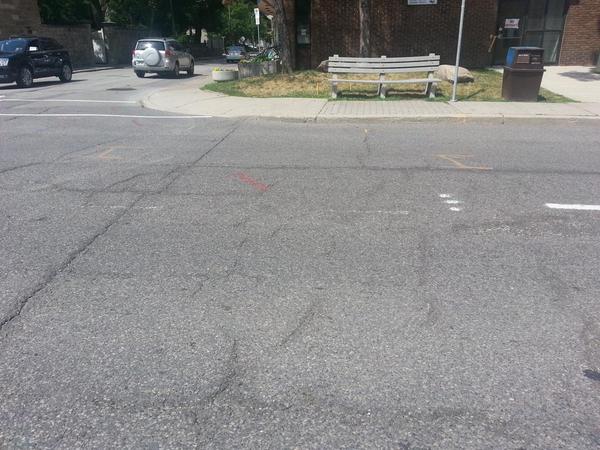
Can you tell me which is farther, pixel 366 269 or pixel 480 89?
pixel 480 89

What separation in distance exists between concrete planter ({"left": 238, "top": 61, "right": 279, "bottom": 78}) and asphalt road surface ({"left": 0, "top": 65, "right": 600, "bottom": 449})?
1279 cm

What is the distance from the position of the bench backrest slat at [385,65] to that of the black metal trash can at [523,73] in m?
1.87

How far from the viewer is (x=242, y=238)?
4.82 m

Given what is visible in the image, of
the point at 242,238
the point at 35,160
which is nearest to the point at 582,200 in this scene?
the point at 242,238

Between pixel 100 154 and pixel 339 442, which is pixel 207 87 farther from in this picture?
pixel 339 442

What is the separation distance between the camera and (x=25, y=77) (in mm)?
19828

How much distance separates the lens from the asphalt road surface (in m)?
2.56

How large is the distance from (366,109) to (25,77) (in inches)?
591

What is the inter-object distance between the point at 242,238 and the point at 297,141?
479 centimetres

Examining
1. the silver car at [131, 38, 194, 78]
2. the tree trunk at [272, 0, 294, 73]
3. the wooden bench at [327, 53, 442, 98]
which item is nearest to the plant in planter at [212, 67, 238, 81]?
the tree trunk at [272, 0, 294, 73]

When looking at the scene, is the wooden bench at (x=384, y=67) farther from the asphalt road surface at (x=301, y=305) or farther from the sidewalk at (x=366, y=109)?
the asphalt road surface at (x=301, y=305)

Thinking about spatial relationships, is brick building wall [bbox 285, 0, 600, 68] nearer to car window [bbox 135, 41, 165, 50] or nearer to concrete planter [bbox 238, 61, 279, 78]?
concrete planter [bbox 238, 61, 279, 78]

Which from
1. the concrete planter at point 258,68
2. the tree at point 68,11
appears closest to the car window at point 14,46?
the concrete planter at point 258,68

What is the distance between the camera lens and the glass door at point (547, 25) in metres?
20.8
